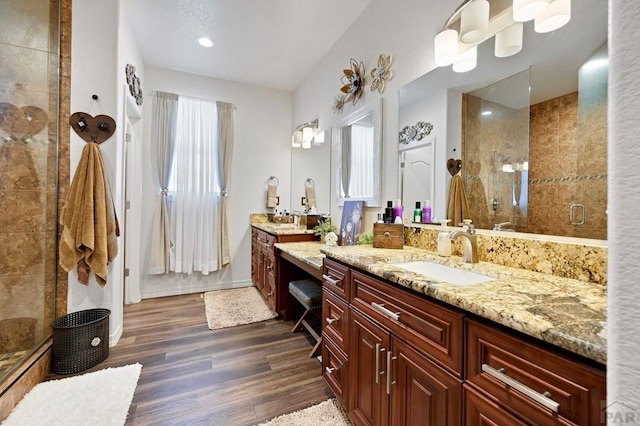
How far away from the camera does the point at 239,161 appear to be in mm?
3908

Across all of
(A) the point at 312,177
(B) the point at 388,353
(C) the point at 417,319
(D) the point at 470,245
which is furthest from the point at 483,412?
(A) the point at 312,177

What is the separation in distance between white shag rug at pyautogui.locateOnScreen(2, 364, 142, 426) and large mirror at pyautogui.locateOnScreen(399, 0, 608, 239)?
7.52 feet

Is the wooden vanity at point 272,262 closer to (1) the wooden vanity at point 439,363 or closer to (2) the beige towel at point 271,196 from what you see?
(2) the beige towel at point 271,196

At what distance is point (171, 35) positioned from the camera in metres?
2.81

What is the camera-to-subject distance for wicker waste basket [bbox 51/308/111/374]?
74.8 inches

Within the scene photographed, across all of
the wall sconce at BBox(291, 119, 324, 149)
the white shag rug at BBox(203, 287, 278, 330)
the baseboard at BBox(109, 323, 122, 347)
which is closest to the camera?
the baseboard at BBox(109, 323, 122, 347)

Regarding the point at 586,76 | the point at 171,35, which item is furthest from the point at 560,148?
the point at 171,35

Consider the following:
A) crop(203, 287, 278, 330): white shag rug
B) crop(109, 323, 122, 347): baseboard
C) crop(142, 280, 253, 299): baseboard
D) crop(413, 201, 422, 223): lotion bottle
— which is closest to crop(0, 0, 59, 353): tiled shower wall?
crop(109, 323, 122, 347): baseboard

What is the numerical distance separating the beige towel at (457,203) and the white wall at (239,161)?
2.88 meters

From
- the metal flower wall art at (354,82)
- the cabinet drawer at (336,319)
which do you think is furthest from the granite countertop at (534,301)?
the metal flower wall art at (354,82)

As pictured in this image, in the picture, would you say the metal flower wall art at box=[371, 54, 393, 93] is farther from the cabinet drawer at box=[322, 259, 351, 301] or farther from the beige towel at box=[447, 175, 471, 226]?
the cabinet drawer at box=[322, 259, 351, 301]

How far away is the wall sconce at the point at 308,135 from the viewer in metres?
3.35

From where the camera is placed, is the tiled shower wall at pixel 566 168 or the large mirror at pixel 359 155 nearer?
the tiled shower wall at pixel 566 168

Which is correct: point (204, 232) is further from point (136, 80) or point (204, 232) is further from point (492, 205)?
point (492, 205)
